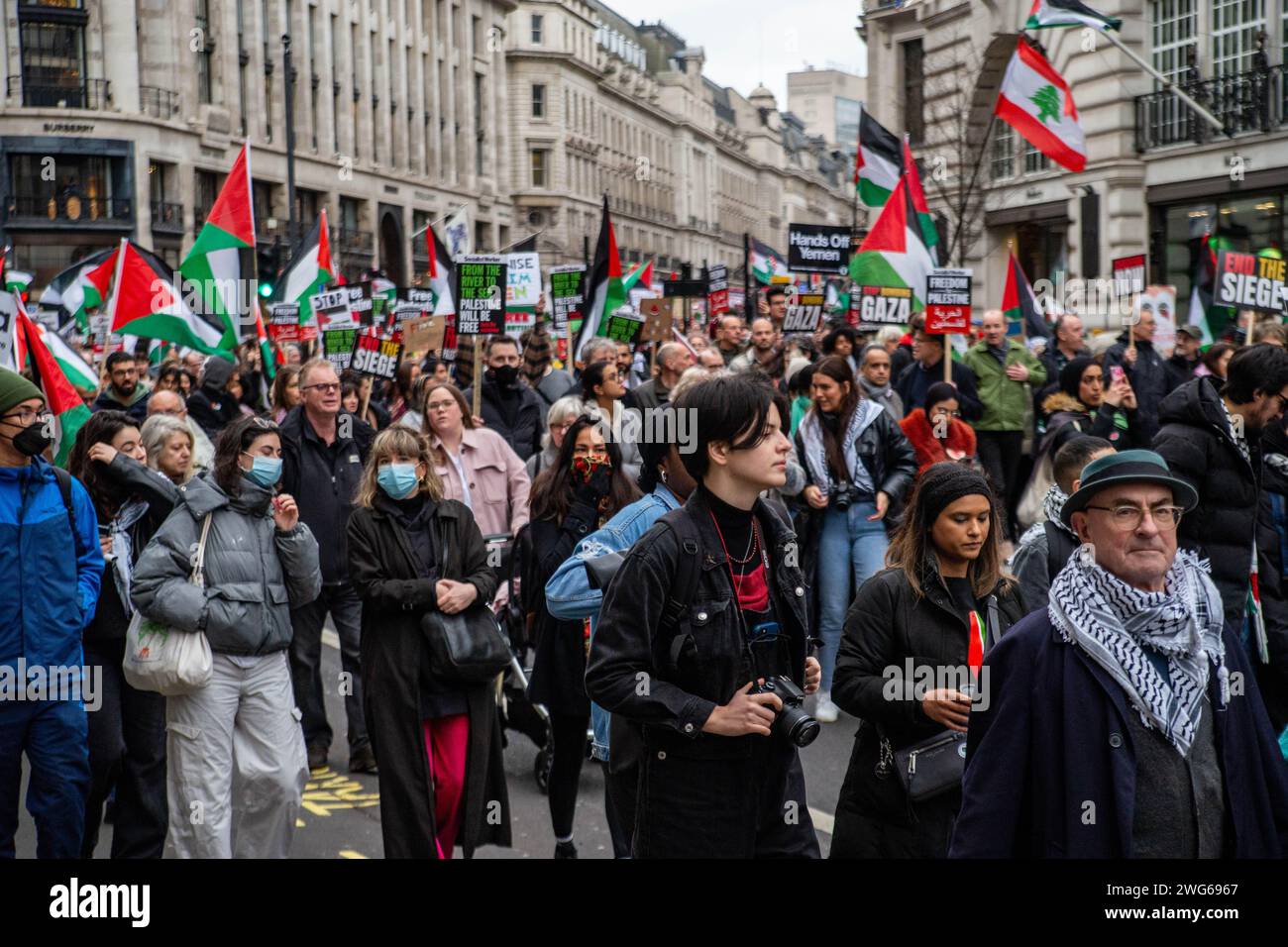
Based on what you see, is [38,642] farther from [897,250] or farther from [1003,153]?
[1003,153]

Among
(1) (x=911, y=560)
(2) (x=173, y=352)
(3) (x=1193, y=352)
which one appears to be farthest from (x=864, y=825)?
(2) (x=173, y=352)

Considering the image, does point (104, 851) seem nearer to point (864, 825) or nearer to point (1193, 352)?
point (864, 825)

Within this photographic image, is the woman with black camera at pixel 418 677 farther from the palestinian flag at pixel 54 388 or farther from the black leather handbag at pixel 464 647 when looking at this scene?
the palestinian flag at pixel 54 388

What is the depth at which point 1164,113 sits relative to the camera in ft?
77.7

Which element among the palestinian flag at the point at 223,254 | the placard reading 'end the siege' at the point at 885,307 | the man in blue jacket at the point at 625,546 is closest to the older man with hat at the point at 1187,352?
the placard reading 'end the siege' at the point at 885,307

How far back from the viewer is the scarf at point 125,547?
18.9ft

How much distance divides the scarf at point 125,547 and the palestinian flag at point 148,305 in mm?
7303

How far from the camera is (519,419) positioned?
420 inches

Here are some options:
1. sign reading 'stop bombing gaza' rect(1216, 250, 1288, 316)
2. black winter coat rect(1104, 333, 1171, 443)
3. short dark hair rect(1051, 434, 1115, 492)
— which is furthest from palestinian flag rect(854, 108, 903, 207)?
short dark hair rect(1051, 434, 1115, 492)

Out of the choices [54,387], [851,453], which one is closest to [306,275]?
[54,387]

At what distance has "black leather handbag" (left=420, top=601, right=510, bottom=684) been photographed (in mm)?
5672

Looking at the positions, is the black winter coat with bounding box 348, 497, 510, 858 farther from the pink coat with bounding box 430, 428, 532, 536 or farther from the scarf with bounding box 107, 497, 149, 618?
the pink coat with bounding box 430, 428, 532, 536

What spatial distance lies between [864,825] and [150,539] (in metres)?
3.06

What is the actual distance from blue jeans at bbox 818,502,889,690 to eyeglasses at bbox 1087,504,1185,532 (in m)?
5.24
